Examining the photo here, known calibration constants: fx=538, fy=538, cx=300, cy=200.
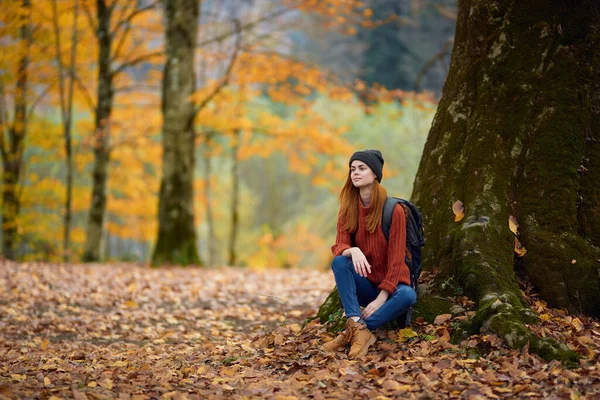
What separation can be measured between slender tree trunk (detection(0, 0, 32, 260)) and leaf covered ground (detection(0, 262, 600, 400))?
25.8 feet

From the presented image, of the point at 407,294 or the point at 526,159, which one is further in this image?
the point at 526,159

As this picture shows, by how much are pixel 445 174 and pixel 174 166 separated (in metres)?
7.48

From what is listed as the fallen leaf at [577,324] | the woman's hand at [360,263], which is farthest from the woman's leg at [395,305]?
the fallen leaf at [577,324]

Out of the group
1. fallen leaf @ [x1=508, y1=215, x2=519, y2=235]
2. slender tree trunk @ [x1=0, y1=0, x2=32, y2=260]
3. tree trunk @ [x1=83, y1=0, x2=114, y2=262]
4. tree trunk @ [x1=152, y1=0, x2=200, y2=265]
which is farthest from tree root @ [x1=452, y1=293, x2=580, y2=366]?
slender tree trunk @ [x1=0, y1=0, x2=32, y2=260]

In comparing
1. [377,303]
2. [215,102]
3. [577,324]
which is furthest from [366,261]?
[215,102]

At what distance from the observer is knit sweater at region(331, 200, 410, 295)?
406cm

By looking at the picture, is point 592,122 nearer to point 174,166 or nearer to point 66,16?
point 174,166

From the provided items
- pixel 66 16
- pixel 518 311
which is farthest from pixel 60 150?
pixel 518 311

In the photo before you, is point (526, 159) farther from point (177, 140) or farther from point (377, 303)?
point (177, 140)

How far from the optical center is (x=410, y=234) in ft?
13.7

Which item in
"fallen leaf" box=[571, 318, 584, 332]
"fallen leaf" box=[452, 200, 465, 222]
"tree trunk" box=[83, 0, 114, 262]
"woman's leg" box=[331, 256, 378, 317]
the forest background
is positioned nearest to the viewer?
"fallen leaf" box=[571, 318, 584, 332]

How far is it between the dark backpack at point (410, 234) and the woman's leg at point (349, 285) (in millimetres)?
321

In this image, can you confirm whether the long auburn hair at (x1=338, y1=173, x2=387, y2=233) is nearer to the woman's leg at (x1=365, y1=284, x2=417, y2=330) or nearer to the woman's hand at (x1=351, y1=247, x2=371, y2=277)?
the woman's hand at (x1=351, y1=247, x2=371, y2=277)

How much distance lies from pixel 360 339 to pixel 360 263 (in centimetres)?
56
